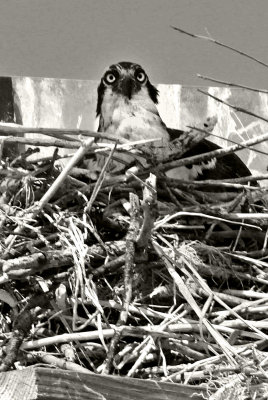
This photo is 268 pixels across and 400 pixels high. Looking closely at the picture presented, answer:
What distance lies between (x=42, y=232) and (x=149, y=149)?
1.07ft

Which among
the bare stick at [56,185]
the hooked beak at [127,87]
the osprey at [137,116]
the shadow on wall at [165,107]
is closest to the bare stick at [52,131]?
the bare stick at [56,185]

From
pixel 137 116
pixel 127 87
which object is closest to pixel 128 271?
pixel 137 116

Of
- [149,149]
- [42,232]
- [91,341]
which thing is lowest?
[91,341]

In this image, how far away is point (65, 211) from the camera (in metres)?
2.25

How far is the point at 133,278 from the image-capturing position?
6.98 ft

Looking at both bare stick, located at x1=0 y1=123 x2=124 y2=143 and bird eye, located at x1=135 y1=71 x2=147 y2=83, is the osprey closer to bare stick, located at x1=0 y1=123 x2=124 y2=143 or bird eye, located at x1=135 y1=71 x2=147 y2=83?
bird eye, located at x1=135 y1=71 x2=147 y2=83

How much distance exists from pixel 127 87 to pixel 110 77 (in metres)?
0.06

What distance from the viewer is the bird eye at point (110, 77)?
125 inches

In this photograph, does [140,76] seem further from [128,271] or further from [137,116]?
[128,271]

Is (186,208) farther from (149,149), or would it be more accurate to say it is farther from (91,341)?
(91,341)

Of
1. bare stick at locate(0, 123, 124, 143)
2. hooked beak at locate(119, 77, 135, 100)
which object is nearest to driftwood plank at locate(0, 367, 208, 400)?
bare stick at locate(0, 123, 124, 143)

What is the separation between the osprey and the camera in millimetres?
2857

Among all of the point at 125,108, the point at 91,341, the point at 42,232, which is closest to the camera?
the point at 91,341

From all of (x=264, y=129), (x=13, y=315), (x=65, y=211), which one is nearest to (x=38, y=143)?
(x=65, y=211)
